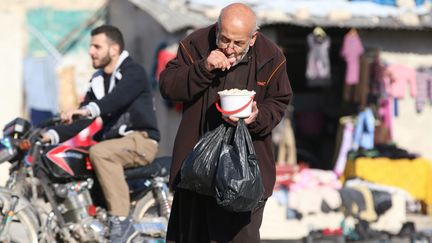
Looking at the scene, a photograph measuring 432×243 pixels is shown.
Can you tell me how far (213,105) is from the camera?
519 cm

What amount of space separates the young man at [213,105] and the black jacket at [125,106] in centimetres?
203

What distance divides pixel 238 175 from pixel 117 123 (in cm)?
288

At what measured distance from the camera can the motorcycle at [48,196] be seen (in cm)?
718

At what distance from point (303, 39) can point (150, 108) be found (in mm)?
7993

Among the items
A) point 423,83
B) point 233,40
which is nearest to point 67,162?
point 233,40

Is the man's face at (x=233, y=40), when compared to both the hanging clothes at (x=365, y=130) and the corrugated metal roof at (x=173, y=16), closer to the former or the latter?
the corrugated metal roof at (x=173, y=16)

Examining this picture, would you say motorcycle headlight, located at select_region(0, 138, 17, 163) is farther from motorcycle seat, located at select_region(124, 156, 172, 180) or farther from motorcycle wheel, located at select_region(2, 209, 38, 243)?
motorcycle seat, located at select_region(124, 156, 172, 180)

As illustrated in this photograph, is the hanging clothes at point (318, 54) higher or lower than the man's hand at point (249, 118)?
lower

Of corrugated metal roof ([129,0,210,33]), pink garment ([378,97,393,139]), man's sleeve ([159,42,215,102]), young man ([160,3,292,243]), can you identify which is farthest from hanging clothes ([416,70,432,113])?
man's sleeve ([159,42,215,102])

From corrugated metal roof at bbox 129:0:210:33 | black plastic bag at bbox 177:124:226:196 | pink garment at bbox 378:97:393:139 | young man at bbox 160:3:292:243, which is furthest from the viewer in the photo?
pink garment at bbox 378:97:393:139

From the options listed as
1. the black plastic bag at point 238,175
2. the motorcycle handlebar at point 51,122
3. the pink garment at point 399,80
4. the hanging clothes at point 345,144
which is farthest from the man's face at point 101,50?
the pink garment at point 399,80

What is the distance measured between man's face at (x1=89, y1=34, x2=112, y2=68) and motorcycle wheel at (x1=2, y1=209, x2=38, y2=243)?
1.34 m

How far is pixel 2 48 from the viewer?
43.7 feet

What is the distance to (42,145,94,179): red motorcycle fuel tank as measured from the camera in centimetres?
725
